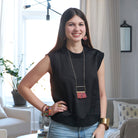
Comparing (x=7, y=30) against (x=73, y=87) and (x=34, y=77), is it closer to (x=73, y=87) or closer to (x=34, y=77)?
(x=34, y=77)

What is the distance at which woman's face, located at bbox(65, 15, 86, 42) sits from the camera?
137cm

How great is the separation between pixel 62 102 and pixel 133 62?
424 cm

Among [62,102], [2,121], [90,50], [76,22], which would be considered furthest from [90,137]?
[2,121]

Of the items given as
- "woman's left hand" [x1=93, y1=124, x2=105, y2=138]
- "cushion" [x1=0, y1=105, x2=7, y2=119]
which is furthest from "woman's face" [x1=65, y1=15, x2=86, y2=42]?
"cushion" [x1=0, y1=105, x2=7, y2=119]

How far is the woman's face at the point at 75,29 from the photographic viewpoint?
1373 millimetres

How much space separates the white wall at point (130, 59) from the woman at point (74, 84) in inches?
160

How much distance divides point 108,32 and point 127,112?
Result: 1824 millimetres

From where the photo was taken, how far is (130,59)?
214 inches

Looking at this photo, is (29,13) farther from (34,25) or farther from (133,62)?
(133,62)

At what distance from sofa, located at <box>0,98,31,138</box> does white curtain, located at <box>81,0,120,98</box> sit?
1.54 meters

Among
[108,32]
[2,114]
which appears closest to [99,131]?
[2,114]

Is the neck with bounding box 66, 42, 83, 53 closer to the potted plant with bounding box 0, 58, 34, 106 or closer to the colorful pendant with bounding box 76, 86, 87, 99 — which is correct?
the colorful pendant with bounding box 76, 86, 87, 99

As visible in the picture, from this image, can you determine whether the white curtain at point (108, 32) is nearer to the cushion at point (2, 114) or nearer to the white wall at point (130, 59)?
the white wall at point (130, 59)

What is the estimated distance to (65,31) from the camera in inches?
55.1
